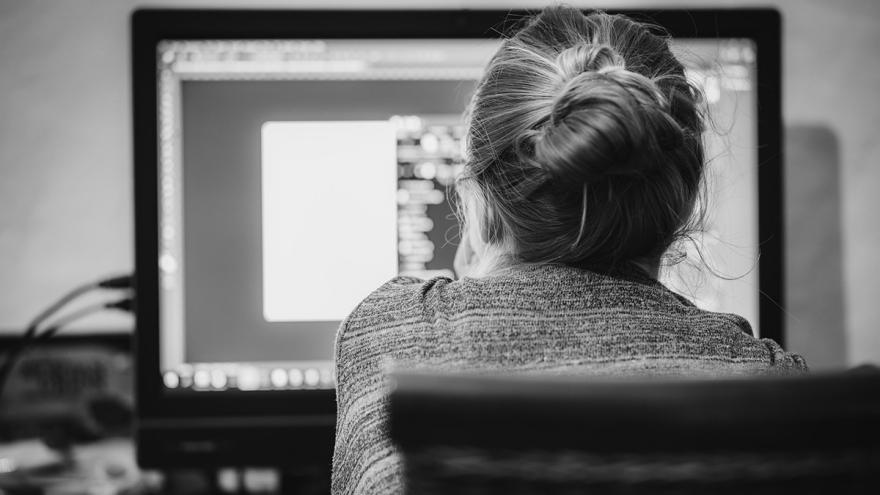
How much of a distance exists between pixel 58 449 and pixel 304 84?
550 mm

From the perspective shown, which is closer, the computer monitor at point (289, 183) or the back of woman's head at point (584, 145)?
the back of woman's head at point (584, 145)

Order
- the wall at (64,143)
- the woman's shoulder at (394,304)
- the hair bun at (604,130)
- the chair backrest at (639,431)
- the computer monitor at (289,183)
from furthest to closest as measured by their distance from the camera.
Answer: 1. the wall at (64,143)
2. the computer monitor at (289,183)
3. the woman's shoulder at (394,304)
4. the hair bun at (604,130)
5. the chair backrest at (639,431)

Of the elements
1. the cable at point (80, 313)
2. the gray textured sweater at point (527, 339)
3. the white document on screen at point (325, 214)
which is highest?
the white document on screen at point (325, 214)

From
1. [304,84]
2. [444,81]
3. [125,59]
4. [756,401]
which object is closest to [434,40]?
[444,81]

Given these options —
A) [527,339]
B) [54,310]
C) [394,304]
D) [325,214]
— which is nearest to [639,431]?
[527,339]

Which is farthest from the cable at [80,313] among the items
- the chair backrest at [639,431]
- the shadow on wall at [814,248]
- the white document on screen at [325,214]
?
the shadow on wall at [814,248]

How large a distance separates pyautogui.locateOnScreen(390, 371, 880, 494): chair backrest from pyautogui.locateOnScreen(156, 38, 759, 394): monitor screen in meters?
0.53

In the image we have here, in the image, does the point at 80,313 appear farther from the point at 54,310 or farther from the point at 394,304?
the point at 394,304

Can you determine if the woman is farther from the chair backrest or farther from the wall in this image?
the wall

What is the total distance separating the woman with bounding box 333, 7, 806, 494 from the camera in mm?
426

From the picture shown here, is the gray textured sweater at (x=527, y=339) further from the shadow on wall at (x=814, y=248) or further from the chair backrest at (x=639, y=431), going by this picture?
the shadow on wall at (x=814, y=248)

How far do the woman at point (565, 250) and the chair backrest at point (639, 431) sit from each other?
0.17 m

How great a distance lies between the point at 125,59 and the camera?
3.13ft

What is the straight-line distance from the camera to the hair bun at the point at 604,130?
406 mm
